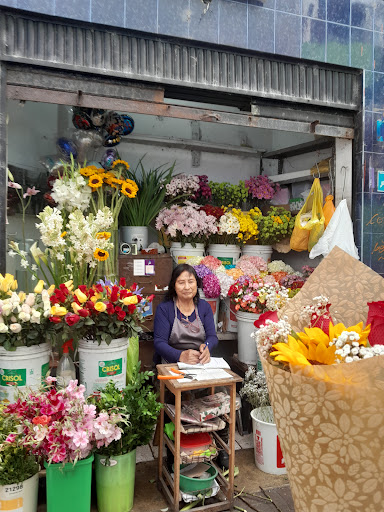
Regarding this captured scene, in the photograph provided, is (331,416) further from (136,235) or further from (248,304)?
(136,235)

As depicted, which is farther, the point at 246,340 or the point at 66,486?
the point at 246,340

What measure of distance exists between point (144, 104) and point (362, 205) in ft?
7.43

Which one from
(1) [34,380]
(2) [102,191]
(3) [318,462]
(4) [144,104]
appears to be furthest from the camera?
(2) [102,191]

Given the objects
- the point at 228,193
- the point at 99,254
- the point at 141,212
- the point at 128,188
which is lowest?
the point at 99,254

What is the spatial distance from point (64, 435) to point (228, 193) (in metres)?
3.53

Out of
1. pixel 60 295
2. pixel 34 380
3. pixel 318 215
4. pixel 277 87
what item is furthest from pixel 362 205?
pixel 34 380

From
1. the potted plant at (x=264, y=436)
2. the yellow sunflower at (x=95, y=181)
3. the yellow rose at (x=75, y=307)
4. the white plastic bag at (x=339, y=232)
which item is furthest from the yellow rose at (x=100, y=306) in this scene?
the white plastic bag at (x=339, y=232)

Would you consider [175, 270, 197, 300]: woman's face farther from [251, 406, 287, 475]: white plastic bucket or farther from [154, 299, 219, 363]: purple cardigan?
[251, 406, 287, 475]: white plastic bucket

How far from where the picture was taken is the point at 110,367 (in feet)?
9.16

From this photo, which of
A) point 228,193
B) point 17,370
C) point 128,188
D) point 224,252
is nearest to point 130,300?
point 17,370

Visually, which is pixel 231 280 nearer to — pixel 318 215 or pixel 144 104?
pixel 318 215

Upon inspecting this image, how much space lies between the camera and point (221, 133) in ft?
18.8

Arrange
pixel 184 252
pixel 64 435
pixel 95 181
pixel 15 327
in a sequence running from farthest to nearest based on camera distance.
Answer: pixel 184 252
pixel 95 181
pixel 15 327
pixel 64 435

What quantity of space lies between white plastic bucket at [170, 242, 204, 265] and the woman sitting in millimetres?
976
